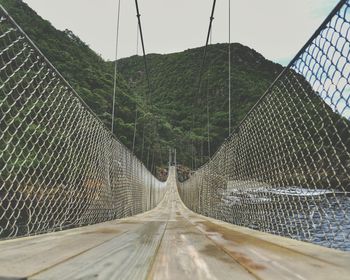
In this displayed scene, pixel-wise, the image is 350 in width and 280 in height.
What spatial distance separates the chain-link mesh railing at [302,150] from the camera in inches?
48.7

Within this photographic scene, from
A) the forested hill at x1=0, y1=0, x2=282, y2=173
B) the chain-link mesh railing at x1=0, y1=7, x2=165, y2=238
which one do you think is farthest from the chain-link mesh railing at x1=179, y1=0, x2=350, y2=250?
the forested hill at x1=0, y1=0, x2=282, y2=173

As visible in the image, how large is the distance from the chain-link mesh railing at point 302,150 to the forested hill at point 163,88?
23.1 feet

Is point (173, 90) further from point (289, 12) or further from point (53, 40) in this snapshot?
point (53, 40)

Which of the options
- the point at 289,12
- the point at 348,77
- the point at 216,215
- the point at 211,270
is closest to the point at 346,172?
the point at 348,77

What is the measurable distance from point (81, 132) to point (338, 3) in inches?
64.3

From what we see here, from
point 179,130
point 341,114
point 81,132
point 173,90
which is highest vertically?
point 173,90

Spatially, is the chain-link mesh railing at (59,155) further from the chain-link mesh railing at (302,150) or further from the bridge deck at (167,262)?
the chain-link mesh railing at (302,150)

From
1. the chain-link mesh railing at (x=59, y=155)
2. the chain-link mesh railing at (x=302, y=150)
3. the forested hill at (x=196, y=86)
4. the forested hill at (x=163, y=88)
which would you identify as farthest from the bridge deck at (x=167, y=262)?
the forested hill at (x=196, y=86)

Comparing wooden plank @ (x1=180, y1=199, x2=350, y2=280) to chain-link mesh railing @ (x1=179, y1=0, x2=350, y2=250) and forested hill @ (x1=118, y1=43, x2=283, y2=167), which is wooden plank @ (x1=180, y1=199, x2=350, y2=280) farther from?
forested hill @ (x1=118, y1=43, x2=283, y2=167)

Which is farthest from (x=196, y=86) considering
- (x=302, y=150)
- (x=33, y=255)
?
(x=33, y=255)

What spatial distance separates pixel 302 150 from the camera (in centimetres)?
173

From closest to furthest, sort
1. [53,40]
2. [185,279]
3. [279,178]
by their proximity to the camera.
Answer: [185,279] < [279,178] < [53,40]

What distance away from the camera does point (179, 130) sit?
3850 cm

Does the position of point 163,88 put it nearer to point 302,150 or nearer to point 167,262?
point 302,150
